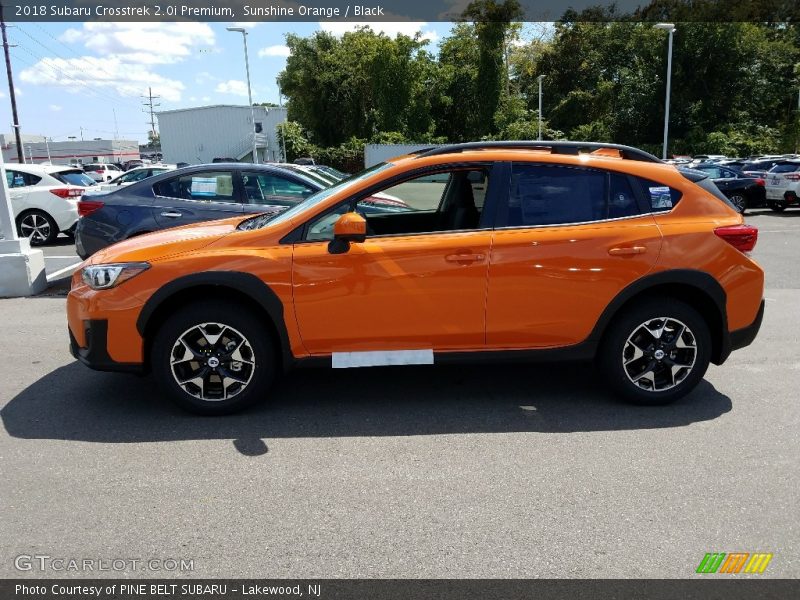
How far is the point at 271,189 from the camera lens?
8156 millimetres

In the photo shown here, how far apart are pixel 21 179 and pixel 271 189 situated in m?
7.95

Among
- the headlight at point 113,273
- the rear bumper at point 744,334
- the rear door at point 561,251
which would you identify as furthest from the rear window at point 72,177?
the rear bumper at point 744,334

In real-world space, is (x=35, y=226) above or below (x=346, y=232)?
below

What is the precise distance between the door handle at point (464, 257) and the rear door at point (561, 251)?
9 centimetres

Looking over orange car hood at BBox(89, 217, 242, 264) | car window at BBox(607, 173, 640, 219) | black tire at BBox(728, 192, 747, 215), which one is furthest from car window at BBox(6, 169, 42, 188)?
black tire at BBox(728, 192, 747, 215)

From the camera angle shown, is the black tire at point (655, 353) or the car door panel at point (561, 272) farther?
the black tire at point (655, 353)

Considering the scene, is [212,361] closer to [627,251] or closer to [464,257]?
[464,257]

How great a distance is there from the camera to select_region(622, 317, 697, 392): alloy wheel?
14.5ft

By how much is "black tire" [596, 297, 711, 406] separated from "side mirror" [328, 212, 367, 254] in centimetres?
178

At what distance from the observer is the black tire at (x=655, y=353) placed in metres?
4.39

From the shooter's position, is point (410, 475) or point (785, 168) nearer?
point (410, 475)

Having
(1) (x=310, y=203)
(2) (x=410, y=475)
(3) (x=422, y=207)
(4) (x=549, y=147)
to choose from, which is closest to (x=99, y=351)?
(1) (x=310, y=203)

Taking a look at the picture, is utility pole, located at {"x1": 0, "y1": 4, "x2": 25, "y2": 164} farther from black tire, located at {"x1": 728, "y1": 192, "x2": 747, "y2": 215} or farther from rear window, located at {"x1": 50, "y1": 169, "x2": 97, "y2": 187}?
black tire, located at {"x1": 728, "y1": 192, "x2": 747, "y2": 215}

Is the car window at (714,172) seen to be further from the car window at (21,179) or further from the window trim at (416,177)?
the car window at (21,179)
